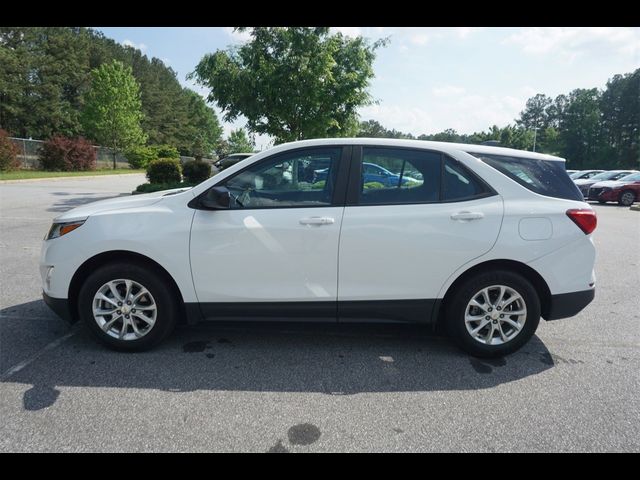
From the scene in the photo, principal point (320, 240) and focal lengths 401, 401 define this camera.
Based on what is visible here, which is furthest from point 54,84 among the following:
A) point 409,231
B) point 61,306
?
point 409,231

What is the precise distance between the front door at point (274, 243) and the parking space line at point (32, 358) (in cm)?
138

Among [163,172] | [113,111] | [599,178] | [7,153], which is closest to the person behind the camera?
[163,172]

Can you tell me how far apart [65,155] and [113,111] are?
39.2 ft

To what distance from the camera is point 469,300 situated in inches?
127

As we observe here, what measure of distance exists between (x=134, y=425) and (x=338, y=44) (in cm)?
1218

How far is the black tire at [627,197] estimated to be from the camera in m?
17.6

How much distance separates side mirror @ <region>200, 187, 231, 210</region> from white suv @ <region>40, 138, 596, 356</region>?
0.01m

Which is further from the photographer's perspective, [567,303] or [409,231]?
→ [567,303]

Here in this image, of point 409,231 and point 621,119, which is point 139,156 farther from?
point 621,119

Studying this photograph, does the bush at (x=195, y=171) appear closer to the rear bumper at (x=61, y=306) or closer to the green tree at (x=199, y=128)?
the rear bumper at (x=61, y=306)

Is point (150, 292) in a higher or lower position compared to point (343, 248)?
lower

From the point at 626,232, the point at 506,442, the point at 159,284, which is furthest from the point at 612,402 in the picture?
the point at 626,232

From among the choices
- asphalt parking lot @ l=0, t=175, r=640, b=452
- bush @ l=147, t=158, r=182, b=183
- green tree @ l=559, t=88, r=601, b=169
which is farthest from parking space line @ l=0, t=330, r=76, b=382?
green tree @ l=559, t=88, r=601, b=169

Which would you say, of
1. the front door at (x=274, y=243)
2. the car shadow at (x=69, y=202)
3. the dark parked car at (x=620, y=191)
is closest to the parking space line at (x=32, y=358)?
the front door at (x=274, y=243)
